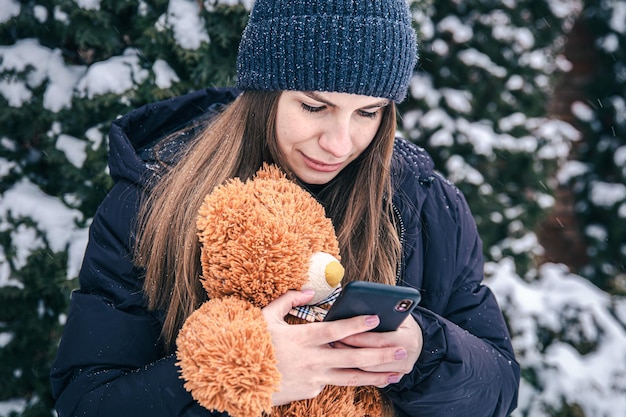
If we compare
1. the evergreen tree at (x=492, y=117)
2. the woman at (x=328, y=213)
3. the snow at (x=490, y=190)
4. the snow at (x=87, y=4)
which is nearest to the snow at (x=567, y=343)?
the snow at (x=490, y=190)

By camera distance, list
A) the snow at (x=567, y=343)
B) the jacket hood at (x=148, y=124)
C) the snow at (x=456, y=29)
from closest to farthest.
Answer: the jacket hood at (x=148, y=124) < the snow at (x=567, y=343) < the snow at (x=456, y=29)

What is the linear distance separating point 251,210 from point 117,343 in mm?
584

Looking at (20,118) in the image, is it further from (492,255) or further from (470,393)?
(492,255)

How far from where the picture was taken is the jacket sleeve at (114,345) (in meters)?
1.40

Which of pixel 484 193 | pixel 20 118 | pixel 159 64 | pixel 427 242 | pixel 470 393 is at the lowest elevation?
pixel 484 193

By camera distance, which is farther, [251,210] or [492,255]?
[492,255]

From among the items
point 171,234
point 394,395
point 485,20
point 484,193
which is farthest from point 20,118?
point 485,20

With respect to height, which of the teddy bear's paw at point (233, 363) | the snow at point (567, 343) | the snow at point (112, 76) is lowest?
the snow at point (567, 343)

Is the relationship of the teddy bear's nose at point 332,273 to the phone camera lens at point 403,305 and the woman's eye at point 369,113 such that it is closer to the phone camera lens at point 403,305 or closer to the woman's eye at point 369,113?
the phone camera lens at point 403,305

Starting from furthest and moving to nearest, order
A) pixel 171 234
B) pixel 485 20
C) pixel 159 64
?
pixel 485 20 < pixel 159 64 < pixel 171 234

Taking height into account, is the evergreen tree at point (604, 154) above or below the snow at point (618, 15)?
below

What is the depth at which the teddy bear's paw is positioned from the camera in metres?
1.18

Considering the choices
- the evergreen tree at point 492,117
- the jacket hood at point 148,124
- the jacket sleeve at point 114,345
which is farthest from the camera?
the evergreen tree at point 492,117

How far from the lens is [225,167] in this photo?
164 centimetres
